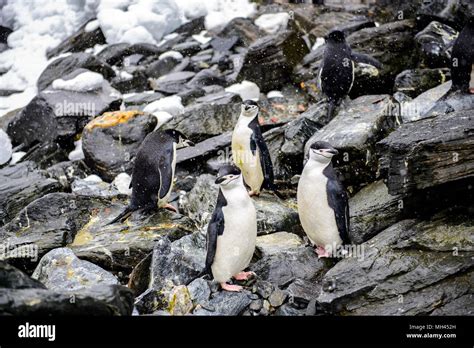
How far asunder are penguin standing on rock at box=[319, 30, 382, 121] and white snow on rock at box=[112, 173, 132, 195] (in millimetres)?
2180

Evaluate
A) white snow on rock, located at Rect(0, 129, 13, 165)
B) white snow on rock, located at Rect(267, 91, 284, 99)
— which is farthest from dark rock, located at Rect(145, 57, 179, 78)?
white snow on rock, located at Rect(0, 129, 13, 165)

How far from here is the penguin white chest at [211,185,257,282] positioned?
3.81 metres

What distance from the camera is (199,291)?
377 centimetres

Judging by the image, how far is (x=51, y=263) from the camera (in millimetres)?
4148

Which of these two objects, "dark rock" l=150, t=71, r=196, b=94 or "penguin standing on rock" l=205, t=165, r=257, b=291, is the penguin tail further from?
"dark rock" l=150, t=71, r=196, b=94

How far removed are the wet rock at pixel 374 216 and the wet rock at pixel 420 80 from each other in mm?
2451

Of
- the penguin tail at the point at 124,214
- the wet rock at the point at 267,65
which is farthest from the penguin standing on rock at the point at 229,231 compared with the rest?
the wet rock at the point at 267,65

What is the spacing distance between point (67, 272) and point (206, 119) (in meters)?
3.26

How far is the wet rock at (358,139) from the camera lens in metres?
5.14

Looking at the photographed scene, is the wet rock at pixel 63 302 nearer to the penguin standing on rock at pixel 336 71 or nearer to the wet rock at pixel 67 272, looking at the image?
the wet rock at pixel 67 272

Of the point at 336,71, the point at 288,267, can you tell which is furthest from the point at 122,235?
the point at 336,71

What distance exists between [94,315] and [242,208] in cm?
130

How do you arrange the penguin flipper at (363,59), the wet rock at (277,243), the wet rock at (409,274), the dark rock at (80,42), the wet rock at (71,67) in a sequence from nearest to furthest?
A: the wet rock at (409,274) → the wet rock at (277,243) → the penguin flipper at (363,59) → the wet rock at (71,67) → the dark rock at (80,42)

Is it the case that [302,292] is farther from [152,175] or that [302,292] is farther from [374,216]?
[152,175]
